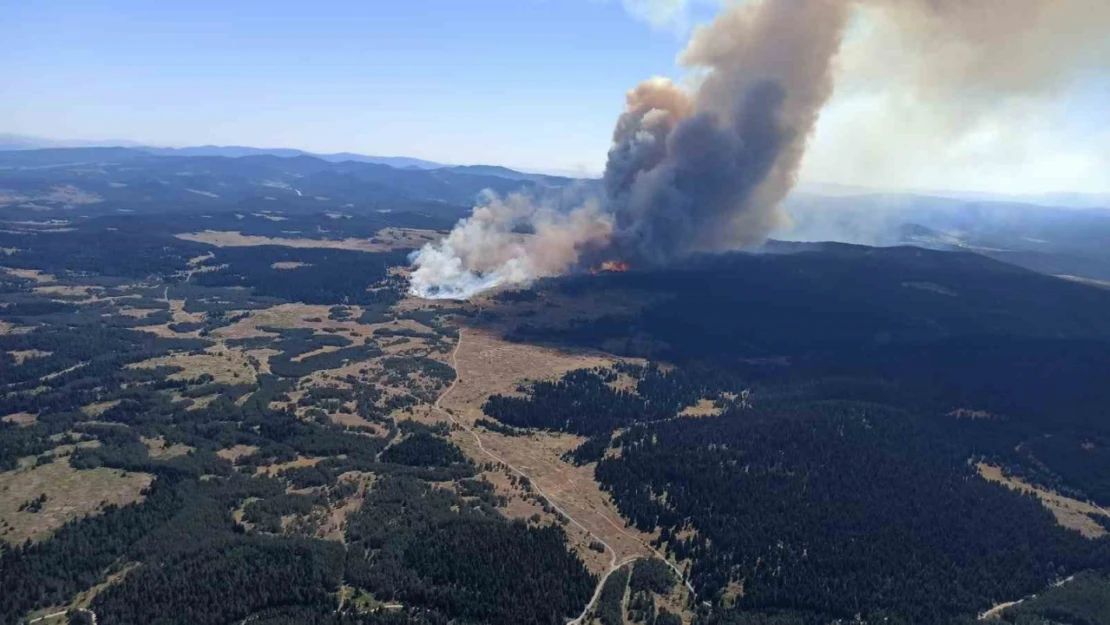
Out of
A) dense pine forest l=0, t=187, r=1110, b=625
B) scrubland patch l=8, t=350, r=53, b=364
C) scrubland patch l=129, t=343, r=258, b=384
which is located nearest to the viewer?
dense pine forest l=0, t=187, r=1110, b=625

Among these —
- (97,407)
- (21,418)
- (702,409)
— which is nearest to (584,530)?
(702,409)

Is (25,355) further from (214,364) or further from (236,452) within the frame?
(236,452)

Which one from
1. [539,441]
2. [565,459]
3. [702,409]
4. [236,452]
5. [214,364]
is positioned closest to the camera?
[236,452]

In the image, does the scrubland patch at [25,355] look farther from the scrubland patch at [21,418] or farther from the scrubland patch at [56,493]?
the scrubland patch at [56,493]

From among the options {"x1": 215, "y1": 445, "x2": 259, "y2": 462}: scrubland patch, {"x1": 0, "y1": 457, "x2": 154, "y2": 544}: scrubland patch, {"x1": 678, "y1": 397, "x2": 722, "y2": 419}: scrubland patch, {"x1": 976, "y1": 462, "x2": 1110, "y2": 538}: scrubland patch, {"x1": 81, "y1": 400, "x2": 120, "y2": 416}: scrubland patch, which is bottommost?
{"x1": 81, "y1": 400, "x2": 120, "y2": 416}: scrubland patch

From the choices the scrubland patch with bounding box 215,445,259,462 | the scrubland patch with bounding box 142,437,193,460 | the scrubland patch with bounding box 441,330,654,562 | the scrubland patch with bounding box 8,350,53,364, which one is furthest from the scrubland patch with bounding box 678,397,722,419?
the scrubland patch with bounding box 8,350,53,364

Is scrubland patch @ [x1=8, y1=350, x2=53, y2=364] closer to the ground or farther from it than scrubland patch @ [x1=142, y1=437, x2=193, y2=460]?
closer to the ground

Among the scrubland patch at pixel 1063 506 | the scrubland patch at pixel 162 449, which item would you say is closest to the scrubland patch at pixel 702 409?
the scrubland patch at pixel 1063 506

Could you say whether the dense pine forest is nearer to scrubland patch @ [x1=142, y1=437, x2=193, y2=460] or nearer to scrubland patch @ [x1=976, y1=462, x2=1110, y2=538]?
scrubland patch @ [x1=142, y1=437, x2=193, y2=460]

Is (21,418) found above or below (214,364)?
below

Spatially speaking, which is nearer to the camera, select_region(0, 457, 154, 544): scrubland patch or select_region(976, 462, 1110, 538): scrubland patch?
select_region(0, 457, 154, 544): scrubland patch

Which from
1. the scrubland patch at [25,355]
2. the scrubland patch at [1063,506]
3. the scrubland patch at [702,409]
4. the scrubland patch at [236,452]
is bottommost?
the scrubland patch at [25,355]

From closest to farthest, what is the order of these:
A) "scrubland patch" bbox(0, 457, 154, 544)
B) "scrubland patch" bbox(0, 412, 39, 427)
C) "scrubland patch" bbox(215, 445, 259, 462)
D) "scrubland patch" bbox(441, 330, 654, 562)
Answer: "scrubland patch" bbox(0, 457, 154, 544) → "scrubland patch" bbox(441, 330, 654, 562) → "scrubland patch" bbox(215, 445, 259, 462) → "scrubland patch" bbox(0, 412, 39, 427)
